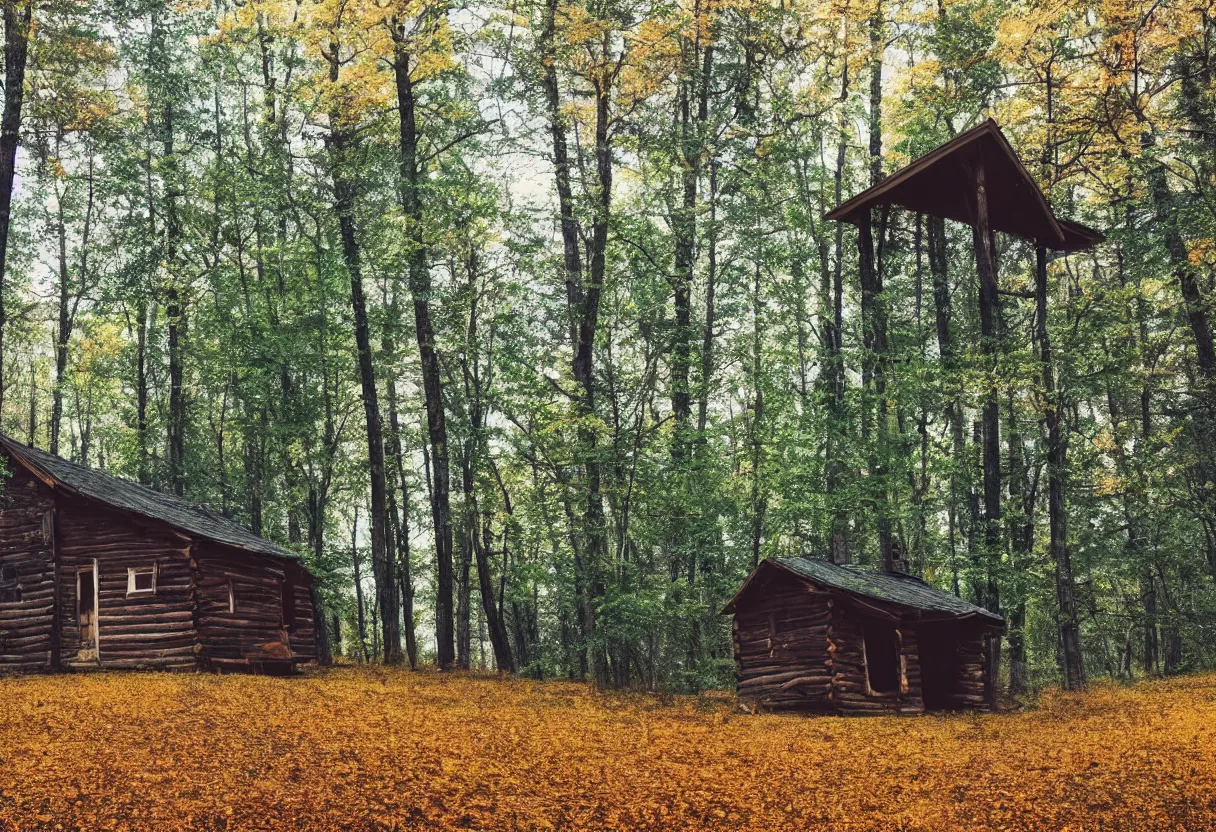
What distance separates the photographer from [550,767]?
1302 cm

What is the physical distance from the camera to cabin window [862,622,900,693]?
80.4ft

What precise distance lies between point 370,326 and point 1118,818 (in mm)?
28866

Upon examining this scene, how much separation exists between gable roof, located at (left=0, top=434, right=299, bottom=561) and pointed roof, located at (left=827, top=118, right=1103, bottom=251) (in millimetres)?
18107

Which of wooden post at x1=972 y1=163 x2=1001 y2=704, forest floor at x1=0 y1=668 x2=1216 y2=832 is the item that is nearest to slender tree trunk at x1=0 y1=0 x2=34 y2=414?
forest floor at x1=0 y1=668 x2=1216 y2=832

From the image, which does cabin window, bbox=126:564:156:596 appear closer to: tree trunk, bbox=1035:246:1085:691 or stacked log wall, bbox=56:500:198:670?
stacked log wall, bbox=56:500:198:670

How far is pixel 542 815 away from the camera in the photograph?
10.5 meters

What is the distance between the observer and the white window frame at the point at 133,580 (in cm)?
2483

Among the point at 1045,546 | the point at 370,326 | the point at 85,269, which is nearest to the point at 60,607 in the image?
the point at 370,326

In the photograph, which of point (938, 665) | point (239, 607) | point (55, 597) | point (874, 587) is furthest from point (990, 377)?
point (55, 597)

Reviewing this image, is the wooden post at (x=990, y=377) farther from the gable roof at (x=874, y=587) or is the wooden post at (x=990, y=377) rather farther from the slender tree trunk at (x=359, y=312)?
the slender tree trunk at (x=359, y=312)

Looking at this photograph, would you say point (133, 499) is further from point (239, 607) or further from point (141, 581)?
point (239, 607)

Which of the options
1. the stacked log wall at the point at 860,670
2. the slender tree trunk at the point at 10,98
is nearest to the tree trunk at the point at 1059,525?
the stacked log wall at the point at 860,670

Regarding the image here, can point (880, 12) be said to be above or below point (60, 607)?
above

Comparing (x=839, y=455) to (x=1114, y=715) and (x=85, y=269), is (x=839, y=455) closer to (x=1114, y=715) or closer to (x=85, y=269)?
(x=1114, y=715)
